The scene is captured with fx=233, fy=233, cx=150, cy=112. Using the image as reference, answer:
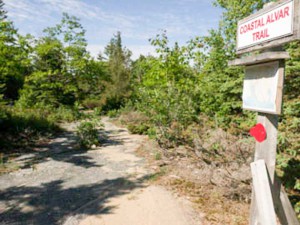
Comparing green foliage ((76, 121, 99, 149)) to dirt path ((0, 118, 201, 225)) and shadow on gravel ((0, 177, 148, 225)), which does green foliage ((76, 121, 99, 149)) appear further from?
shadow on gravel ((0, 177, 148, 225))

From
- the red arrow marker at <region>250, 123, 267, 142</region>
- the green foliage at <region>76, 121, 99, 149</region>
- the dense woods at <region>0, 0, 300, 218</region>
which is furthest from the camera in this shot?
the green foliage at <region>76, 121, 99, 149</region>

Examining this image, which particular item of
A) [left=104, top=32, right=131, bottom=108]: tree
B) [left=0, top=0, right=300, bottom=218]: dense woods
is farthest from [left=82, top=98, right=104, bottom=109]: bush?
[left=0, top=0, right=300, bottom=218]: dense woods

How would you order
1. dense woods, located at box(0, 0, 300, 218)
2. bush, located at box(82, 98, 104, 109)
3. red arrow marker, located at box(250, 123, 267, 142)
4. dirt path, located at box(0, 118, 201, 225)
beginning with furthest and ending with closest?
bush, located at box(82, 98, 104, 109), dense woods, located at box(0, 0, 300, 218), dirt path, located at box(0, 118, 201, 225), red arrow marker, located at box(250, 123, 267, 142)

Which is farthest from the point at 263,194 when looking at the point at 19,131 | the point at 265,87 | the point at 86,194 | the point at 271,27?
the point at 19,131

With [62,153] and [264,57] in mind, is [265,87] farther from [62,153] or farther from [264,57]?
[62,153]

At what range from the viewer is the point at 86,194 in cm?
419

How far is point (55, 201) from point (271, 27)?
3.92 meters

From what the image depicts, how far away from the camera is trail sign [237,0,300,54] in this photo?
166cm

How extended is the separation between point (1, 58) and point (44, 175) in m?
3.98

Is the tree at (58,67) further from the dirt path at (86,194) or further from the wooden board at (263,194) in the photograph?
the wooden board at (263,194)

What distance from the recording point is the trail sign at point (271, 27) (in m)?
1.66

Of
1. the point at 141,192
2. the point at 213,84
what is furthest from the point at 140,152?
the point at 213,84

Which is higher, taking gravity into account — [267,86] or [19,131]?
[267,86]

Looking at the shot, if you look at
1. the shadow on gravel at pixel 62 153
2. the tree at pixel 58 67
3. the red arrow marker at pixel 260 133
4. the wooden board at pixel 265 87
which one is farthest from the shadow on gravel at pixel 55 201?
the tree at pixel 58 67
